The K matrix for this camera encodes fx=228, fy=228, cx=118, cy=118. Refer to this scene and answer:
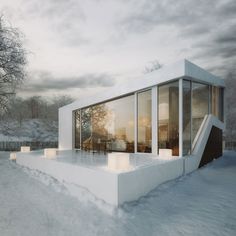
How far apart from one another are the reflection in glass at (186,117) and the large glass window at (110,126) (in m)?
2.43

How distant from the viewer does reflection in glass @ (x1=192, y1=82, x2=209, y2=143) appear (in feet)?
25.5

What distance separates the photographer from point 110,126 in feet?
34.6

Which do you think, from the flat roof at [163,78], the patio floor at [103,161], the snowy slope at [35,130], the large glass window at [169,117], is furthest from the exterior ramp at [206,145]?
the snowy slope at [35,130]

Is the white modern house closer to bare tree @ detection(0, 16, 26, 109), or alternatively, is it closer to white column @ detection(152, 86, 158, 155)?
white column @ detection(152, 86, 158, 155)

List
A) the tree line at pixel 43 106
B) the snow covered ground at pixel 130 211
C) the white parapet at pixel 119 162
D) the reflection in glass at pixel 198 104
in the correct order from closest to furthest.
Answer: the snow covered ground at pixel 130 211 → the white parapet at pixel 119 162 → the reflection in glass at pixel 198 104 → the tree line at pixel 43 106

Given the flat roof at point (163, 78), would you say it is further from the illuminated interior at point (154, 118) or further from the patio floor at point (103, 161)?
the patio floor at point (103, 161)

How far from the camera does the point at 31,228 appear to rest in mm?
3822

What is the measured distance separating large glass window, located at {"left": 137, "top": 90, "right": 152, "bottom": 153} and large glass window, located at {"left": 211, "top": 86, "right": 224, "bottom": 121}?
272 centimetres

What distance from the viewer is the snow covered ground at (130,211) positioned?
3.65m

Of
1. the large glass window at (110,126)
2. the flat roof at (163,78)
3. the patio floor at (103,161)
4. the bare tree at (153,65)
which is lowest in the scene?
the patio floor at (103,161)

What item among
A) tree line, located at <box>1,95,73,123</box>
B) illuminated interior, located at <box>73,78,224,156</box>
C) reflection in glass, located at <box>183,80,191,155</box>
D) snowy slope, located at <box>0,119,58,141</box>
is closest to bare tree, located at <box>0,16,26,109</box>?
illuminated interior, located at <box>73,78,224,156</box>

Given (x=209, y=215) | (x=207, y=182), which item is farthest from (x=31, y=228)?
(x=207, y=182)

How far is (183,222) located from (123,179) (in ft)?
4.29

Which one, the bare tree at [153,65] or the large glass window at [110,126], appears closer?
the large glass window at [110,126]
